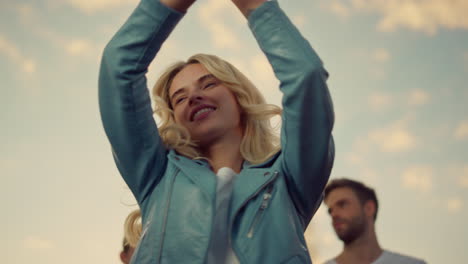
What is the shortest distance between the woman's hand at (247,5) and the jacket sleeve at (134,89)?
0.80 feet

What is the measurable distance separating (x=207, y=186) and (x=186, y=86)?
598 millimetres

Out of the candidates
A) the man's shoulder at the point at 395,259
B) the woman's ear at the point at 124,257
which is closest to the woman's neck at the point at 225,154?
the man's shoulder at the point at 395,259

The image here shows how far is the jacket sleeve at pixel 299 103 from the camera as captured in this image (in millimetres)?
2215

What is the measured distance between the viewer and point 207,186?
227 cm

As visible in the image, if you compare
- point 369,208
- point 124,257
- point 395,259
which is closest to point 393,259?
point 395,259

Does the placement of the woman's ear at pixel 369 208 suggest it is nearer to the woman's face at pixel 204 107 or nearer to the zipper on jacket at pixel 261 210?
the woman's face at pixel 204 107

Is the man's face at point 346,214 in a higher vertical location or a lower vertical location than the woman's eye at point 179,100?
lower

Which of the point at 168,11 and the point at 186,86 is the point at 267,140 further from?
the point at 168,11

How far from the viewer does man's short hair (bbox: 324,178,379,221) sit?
239 inches

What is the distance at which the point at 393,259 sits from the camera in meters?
5.30

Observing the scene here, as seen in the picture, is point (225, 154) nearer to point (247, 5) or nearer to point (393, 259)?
point (247, 5)

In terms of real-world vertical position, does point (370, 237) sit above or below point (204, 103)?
below

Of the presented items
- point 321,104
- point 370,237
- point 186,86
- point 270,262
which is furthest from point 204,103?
point 370,237

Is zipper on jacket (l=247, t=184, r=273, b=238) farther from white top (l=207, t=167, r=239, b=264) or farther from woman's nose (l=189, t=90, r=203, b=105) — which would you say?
woman's nose (l=189, t=90, r=203, b=105)
